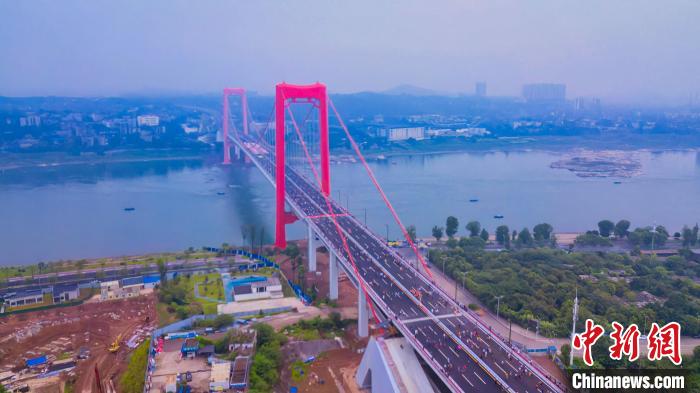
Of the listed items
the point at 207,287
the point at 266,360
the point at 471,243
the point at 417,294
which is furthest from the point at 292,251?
the point at 417,294

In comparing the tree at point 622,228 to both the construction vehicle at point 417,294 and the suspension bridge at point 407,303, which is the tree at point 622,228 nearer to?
the suspension bridge at point 407,303

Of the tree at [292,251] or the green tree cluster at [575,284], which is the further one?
the tree at [292,251]

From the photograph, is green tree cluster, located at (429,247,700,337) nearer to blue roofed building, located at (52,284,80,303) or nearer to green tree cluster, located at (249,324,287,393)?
green tree cluster, located at (249,324,287,393)

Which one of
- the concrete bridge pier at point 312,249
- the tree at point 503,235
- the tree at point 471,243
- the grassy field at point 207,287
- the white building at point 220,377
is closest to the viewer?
the white building at point 220,377

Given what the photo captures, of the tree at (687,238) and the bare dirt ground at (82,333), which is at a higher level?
the tree at (687,238)

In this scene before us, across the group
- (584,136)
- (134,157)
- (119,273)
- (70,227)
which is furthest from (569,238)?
(584,136)

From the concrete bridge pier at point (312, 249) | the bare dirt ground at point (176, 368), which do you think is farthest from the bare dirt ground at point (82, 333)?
the concrete bridge pier at point (312, 249)
